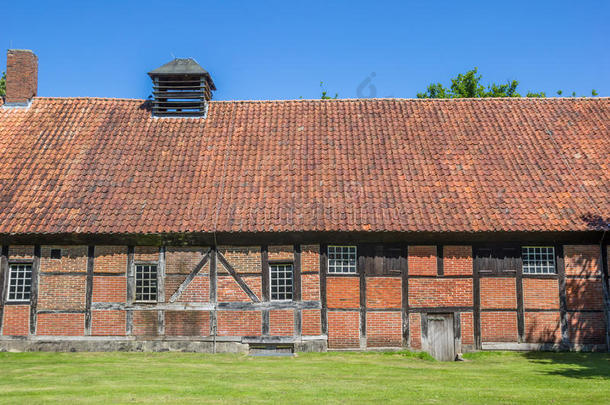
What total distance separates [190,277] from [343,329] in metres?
4.44

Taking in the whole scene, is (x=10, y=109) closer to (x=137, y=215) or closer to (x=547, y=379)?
(x=137, y=215)

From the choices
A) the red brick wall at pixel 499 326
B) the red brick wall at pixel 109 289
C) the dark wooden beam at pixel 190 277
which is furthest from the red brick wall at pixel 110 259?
the red brick wall at pixel 499 326

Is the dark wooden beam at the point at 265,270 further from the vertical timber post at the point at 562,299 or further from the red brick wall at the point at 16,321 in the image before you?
the vertical timber post at the point at 562,299

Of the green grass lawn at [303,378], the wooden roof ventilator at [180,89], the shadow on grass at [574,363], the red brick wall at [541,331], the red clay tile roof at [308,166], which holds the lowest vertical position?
the shadow on grass at [574,363]

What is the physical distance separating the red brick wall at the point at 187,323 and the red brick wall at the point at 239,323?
0.41 metres

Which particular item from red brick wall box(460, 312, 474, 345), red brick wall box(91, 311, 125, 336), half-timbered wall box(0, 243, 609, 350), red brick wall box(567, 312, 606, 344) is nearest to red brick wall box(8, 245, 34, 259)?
half-timbered wall box(0, 243, 609, 350)

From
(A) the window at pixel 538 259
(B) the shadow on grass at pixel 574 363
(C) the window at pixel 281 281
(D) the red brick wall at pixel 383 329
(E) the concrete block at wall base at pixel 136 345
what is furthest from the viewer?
(A) the window at pixel 538 259

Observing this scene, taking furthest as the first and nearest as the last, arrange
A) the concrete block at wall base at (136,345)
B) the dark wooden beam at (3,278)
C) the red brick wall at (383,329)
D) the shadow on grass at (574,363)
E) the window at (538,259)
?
the window at (538,259)
the dark wooden beam at (3,278)
the red brick wall at (383,329)
the concrete block at wall base at (136,345)
the shadow on grass at (574,363)

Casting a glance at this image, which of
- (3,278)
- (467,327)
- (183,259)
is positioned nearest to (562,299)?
(467,327)

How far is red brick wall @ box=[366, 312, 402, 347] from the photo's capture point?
14383 millimetres

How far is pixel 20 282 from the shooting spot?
48.1 ft

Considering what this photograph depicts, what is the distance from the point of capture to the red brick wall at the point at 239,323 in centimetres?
1438

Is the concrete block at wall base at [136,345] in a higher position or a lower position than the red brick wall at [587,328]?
lower

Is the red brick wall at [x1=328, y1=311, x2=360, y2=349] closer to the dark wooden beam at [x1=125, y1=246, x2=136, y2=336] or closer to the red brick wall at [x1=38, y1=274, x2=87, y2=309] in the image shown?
the dark wooden beam at [x1=125, y1=246, x2=136, y2=336]
